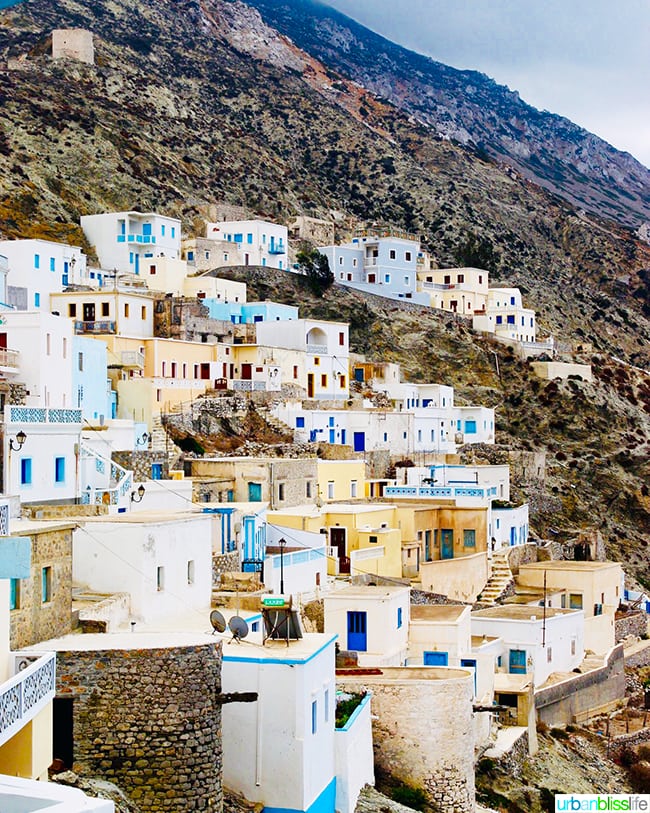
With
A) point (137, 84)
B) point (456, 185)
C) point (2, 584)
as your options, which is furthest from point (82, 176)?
point (2, 584)

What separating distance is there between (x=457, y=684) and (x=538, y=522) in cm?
3896

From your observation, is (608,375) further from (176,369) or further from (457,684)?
(457,684)

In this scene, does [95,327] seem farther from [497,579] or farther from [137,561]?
[137,561]

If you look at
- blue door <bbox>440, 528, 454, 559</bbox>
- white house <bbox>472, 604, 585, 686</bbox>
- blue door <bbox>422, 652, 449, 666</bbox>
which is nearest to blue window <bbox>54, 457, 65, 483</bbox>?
blue door <bbox>422, 652, 449, 666</bbox>

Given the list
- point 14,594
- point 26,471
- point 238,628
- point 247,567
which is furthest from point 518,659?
point 14,594

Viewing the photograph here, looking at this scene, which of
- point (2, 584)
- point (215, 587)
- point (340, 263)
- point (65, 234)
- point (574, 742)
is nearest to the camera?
point (2, 584)

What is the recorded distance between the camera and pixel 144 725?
17.9 metres

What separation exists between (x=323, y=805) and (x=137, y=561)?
213 inches

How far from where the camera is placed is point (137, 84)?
380 feet

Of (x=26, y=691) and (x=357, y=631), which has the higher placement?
(x=26, y=691)

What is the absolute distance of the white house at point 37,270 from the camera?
56.8m

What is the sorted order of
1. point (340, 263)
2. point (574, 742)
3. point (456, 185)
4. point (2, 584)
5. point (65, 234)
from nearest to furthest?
1. point (2, 584)
2. point (574, 742)
3. point (65, 234)
4. point (340, 263)
5. point (456, 185)

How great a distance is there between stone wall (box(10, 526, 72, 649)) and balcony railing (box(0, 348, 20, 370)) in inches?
678

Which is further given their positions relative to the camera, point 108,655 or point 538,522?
point 538,522
